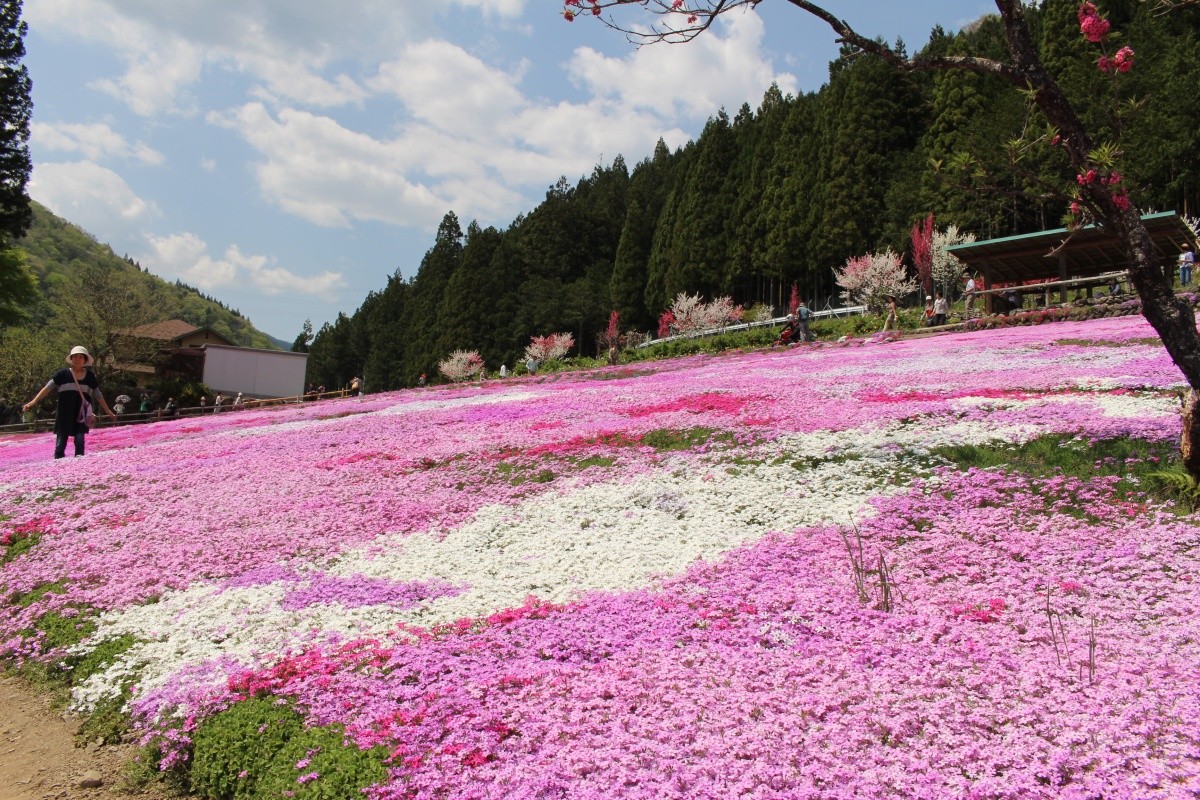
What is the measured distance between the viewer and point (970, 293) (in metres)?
31.2

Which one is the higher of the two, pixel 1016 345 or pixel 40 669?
pixel 1016 345

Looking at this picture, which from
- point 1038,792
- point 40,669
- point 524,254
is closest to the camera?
point 1038,792

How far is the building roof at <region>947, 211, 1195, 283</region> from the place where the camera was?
26312mm

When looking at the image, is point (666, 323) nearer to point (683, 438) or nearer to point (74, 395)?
point (683, 438)

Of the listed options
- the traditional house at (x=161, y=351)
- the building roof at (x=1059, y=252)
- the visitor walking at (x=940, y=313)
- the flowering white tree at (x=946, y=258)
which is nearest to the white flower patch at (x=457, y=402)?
the visitor walking at (x=940, y=313)

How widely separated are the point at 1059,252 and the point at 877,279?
21.2 m

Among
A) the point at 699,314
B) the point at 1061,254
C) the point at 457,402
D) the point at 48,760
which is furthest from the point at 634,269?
the point at 48,760

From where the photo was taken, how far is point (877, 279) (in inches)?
1933

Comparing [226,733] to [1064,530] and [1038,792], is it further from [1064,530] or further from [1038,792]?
[1064,530]

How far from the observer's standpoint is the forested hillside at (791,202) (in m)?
46.0

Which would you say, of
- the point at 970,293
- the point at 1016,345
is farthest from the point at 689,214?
the point at 1016,345

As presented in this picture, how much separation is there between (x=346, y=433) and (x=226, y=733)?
12660mm

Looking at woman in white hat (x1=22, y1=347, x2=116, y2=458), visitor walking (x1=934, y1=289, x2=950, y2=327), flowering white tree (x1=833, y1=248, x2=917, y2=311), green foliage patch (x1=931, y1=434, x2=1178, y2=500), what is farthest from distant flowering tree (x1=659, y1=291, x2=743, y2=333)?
green foliage patch (x1=931, y1=434, x2=1178, y2=500)

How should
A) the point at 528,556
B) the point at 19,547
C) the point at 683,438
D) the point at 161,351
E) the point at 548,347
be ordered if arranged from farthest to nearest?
the point at 548,347 < the point at 161,351 < the point at 683,438 < the point at 19,547 < the point at 528,556
